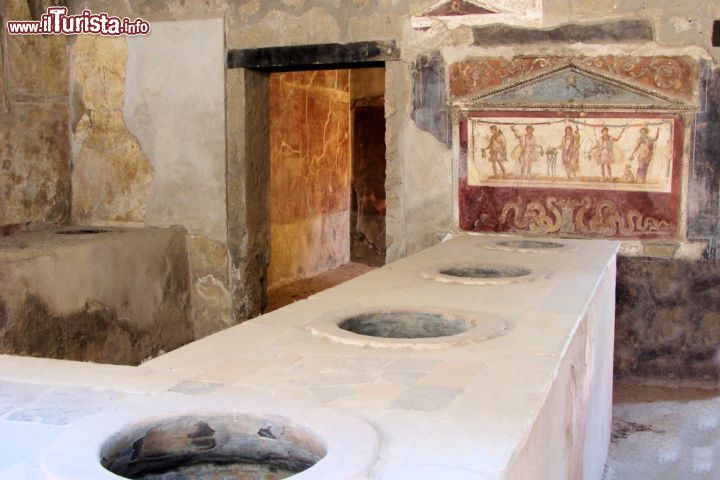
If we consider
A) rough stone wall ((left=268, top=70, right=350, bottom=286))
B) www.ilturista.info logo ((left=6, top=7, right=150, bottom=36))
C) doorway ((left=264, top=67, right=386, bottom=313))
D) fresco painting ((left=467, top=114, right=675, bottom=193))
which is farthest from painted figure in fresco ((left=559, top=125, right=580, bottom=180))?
rough stone wall ((left=268, top=70, right=350, bottom=286))

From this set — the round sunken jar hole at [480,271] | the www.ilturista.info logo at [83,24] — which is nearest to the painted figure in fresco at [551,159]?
the round sunken jar hole at [480,271]

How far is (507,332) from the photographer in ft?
8.06

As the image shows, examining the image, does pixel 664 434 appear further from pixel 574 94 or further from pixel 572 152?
pixel 574 94

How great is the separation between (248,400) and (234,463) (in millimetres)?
157

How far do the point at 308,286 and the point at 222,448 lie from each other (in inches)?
243

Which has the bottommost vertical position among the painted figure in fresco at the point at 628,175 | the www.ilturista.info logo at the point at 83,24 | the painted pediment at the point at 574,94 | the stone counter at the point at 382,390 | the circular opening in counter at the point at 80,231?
the circular opening in counter at the point at 80,231

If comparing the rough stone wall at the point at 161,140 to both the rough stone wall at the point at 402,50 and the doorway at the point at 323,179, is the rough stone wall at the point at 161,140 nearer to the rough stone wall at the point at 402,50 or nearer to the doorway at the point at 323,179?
the rough stone wall at the point at 402,50

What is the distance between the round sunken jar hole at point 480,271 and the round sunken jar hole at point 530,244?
73cm

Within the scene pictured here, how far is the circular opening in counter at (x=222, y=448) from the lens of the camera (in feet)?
5.19

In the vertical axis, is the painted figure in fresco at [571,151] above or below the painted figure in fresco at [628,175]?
above

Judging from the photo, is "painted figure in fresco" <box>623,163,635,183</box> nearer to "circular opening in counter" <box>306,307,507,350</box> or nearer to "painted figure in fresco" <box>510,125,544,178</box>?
"painted figure in fresco" <box>510,125,544,178</box>

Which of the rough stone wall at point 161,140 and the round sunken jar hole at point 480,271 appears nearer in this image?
the round sunken jar hole at point 480,271

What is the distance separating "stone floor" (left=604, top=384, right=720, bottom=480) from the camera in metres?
3.68

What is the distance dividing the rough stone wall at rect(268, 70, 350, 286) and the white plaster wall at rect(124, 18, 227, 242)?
4.98 ft
